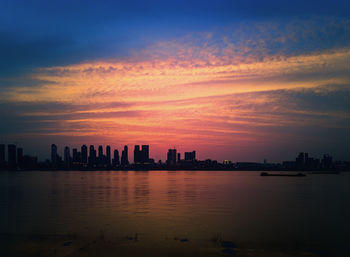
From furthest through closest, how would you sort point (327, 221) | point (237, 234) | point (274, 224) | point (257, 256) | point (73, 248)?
point (327, 221)
point (274, 224)
point (237, 234)
point (73, 248)
point (257, 256)

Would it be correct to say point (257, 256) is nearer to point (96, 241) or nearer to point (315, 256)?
point (315, 256)

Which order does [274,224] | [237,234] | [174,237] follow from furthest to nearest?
[274,224], [237,234], [174,237]

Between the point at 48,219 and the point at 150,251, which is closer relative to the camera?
the point at 150,251

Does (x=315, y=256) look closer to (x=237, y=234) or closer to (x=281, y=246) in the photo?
(x=281, y=246)

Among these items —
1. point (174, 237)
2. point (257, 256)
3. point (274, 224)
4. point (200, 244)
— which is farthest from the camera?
point (274, 224)

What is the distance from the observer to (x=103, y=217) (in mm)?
44062

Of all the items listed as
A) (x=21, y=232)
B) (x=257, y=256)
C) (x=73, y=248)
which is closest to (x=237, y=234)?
(x=257, y=256)

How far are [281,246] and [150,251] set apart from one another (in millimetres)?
11598

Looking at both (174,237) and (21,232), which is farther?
(21,232)

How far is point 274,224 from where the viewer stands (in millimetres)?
40188

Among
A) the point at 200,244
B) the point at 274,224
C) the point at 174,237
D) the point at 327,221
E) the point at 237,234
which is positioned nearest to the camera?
the point at 200,244

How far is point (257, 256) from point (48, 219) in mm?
27967

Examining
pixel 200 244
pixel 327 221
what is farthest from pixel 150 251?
pixel 327 221

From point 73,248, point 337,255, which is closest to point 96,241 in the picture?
point 73,248
